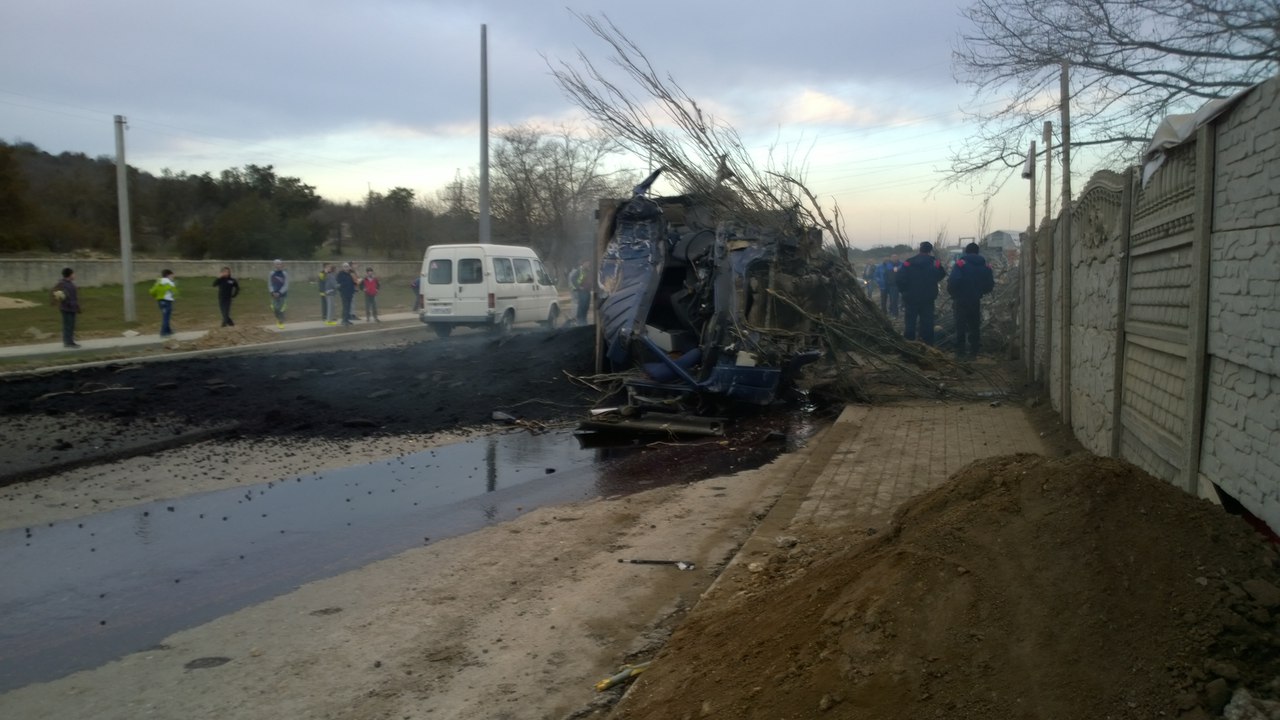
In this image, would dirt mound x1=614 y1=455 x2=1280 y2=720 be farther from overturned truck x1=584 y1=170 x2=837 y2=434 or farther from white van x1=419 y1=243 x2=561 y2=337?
white van x1=419 y1=243 x2=561 y2=337

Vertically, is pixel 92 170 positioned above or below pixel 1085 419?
above

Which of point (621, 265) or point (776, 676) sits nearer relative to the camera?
point (776, 676)

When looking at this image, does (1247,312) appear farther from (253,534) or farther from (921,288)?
(921,288)

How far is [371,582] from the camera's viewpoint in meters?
5.54

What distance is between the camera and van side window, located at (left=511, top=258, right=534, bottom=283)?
2276 cm

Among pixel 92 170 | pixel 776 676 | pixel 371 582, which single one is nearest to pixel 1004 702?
pixel 776 676

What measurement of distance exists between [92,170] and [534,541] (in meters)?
51.4

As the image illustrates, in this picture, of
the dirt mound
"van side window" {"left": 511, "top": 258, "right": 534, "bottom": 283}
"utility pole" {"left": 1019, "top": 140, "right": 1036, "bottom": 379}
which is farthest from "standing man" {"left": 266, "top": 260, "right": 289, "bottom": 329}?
the dirt mound

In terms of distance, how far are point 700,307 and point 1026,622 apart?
955 cm

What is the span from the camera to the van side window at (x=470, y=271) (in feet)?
70.7

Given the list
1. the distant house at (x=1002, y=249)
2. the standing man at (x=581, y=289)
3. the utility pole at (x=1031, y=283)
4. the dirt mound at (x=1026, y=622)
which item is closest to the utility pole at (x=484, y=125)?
the standing man at (x=581, y=289)

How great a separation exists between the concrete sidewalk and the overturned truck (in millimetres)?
12444

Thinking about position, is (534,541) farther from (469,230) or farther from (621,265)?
(469,230)

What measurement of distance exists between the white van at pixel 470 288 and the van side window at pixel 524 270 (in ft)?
0.38
